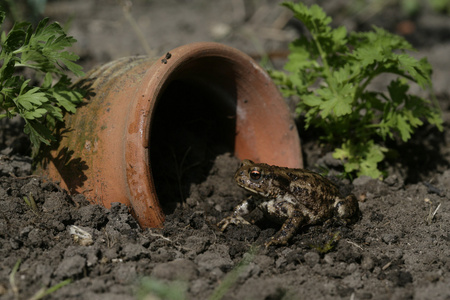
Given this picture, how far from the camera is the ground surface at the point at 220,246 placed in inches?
111

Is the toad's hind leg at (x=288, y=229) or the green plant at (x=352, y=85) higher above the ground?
the green plant at (x=352, y=85)

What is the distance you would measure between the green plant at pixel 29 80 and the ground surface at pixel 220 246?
0.49 meters

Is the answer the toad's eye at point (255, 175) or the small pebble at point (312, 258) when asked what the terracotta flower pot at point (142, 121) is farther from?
the small pebble at point (312, 258)

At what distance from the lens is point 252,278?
9.73 ft

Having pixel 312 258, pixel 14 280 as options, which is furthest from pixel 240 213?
pixel 14 280

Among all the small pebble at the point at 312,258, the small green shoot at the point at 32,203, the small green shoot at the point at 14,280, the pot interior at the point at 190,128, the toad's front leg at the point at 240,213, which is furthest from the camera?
the pot interior at the point at 190,128

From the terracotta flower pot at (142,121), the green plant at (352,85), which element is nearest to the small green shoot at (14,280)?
the terracotta flower pot at (142,121)

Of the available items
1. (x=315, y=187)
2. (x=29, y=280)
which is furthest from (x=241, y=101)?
(x=29, y=280)

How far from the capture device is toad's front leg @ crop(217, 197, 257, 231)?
145 inches

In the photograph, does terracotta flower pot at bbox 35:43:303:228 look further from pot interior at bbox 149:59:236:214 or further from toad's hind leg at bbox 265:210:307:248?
toad's hind leg at bbox 265:210:307:248

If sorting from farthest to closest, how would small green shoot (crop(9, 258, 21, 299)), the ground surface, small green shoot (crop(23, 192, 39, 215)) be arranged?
small green shoot (crop(23, 192, 39, 215)), the ground surface, small green shoot (crop(9, 258, 21, 299))

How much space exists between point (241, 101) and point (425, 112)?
1600 millimetres

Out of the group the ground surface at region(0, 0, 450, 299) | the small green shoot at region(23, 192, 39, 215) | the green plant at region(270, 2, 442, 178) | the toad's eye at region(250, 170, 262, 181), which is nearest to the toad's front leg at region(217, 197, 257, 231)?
the ground surface at region(0, 0, 450, 299)

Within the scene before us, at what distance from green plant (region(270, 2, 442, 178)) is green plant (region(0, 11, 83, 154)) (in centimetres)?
184
